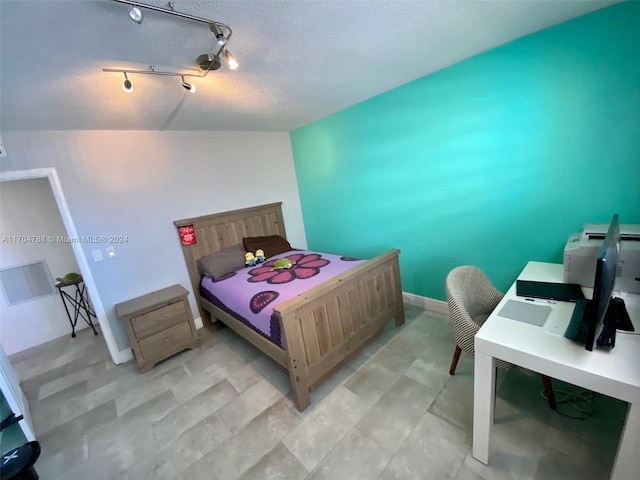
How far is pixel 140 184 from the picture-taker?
9.10 feet

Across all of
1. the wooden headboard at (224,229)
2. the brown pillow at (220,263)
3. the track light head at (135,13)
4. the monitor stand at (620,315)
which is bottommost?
the monitor stand at (620,315)

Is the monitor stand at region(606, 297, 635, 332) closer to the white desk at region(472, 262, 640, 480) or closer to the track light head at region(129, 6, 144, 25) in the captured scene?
the white desk at region(472, 262, 640, 480)

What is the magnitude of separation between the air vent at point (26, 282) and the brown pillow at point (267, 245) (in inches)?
104

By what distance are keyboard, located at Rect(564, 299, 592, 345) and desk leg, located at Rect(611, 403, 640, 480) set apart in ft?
0.86

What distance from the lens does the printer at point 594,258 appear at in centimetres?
138

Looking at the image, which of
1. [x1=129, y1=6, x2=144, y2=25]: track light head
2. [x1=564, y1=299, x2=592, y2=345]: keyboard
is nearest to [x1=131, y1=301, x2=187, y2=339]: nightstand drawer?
[x1=129, y1=6, x2=144, y2=25]: track light head

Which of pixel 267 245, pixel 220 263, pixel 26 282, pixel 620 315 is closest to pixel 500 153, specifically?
pixel 620 315

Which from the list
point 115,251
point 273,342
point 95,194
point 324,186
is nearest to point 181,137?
point 95,194

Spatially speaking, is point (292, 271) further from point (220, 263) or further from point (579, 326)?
point (579, 326)

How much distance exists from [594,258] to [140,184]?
12.3 feet

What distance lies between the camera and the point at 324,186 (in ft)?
11.8

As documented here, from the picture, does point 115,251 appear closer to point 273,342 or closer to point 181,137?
point 181,137

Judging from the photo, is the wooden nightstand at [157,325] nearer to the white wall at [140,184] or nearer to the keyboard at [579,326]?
the white wall at [140,184]

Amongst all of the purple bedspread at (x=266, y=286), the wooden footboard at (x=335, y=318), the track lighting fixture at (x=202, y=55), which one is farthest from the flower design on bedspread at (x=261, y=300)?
the track lighting fixture at (x=202, y=55)
